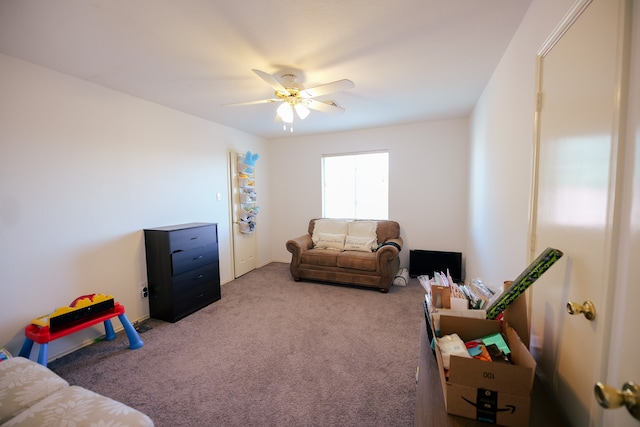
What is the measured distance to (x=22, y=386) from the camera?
126 centimetres

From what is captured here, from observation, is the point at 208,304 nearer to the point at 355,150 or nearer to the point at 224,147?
the point at 224,147

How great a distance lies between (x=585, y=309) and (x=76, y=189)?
349cm

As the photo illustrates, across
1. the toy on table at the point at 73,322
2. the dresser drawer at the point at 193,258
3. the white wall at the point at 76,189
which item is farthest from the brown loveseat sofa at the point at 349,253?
the toy on table at the point at 73,322

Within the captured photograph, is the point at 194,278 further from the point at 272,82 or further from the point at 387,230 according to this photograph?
the point at 387,230

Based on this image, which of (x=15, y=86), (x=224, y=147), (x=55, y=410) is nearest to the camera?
(x=55, y=410)

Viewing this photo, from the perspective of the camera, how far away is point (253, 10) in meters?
1.50

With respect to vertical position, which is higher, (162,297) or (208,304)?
(162,297)

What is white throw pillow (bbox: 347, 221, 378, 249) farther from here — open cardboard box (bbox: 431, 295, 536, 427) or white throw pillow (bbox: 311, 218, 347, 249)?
open cardboard box (bbox: 431, 295, 536, 427)

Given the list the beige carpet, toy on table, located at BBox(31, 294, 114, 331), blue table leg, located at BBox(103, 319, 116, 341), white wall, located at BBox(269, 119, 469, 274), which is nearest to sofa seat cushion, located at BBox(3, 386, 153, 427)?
the beige carpet

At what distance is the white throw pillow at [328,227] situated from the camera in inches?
172

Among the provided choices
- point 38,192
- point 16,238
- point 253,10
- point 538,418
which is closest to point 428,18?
point 253,10

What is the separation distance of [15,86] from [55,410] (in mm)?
2370

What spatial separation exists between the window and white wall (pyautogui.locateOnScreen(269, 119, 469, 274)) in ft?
0.40

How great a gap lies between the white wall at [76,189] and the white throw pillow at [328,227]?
2063 mm
